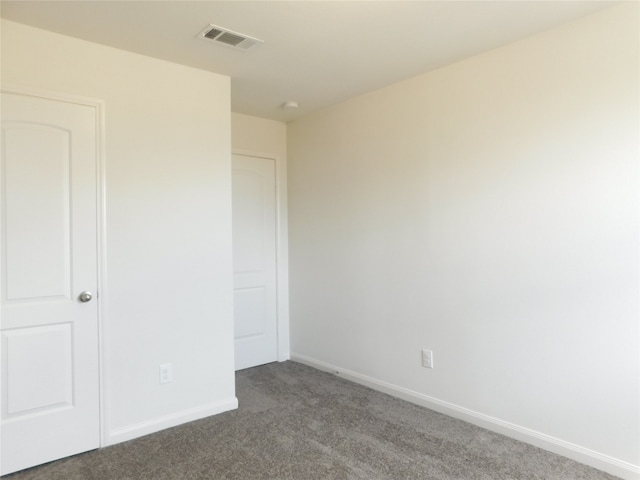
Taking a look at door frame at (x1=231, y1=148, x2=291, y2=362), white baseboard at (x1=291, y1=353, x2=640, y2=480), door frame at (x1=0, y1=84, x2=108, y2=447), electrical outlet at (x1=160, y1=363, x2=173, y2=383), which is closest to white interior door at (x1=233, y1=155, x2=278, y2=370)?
door frame at (x1=231, y1=148, x2=291, y2=362)

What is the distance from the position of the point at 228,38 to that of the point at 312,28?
1.62 ft

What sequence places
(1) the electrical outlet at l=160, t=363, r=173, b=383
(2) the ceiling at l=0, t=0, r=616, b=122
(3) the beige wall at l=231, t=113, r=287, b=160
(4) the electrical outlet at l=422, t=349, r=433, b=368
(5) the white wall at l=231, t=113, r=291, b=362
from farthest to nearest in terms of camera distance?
(5) the white wall at l=231, t=113, r=291, b=362 → (3) the beige wall at l=231, t=113, r=287, b=160 → (4) the electrical outlet at l=422, t=349, r=433, b=368 → (1) the electrical outlet at l=160, t=363, r=173, b=383 → (2) the ceiling at l=0, t=0, r=616, b=122

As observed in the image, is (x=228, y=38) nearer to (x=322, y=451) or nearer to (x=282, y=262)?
(x=282, y=262)

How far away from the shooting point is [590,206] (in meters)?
2.26

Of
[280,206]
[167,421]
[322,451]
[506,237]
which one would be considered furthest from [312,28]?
[167,421]

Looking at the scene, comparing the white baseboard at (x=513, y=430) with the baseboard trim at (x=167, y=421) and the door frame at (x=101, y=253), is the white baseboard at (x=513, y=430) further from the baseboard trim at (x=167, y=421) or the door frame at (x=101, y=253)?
the door frame at (x=101, y=253)

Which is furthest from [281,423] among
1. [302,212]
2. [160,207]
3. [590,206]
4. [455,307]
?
[590,206]

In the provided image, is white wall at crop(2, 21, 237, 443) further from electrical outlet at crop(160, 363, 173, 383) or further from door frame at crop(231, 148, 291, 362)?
door frame at crop(231, 148, 291, 362)

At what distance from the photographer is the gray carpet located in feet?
7.29

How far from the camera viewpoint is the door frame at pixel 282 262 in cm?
419

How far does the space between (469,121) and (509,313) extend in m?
1.24

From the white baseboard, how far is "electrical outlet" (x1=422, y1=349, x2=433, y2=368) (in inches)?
8.8

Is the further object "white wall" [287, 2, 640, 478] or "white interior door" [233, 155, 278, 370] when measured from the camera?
"white interior door" [233, 155, 278, 370]

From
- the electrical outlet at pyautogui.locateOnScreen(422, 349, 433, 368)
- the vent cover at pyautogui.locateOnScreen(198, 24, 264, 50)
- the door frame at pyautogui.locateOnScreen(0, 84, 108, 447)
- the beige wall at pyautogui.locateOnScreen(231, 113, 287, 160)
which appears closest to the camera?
the vent cover at pyautogui.locateOnScreen(198, 24, 264, 50)
